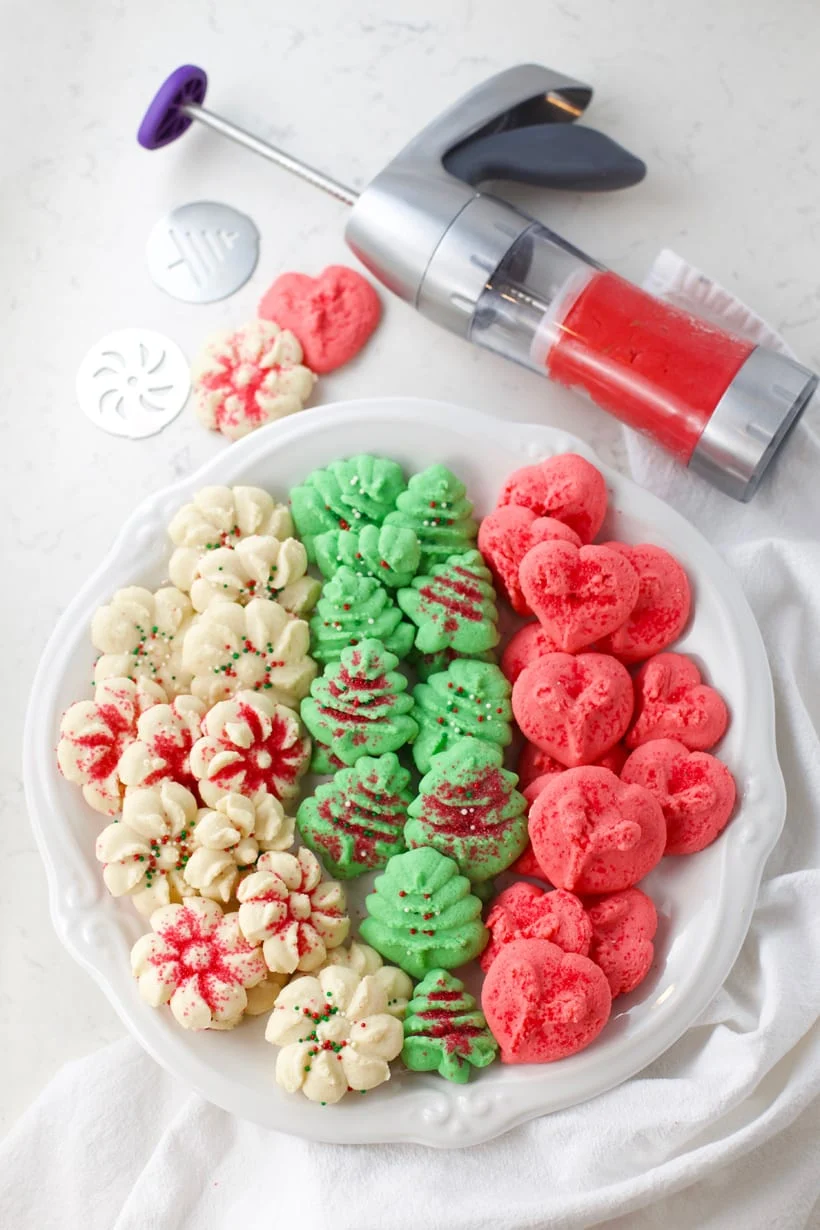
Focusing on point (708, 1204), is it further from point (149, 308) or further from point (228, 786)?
point (149, 308)

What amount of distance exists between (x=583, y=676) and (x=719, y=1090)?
1.04ft

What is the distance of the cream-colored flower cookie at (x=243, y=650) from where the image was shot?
0.95 metres

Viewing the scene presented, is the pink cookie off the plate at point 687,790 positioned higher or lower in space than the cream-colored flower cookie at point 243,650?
higher

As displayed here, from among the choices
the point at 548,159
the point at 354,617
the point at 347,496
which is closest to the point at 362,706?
the point at 354,617

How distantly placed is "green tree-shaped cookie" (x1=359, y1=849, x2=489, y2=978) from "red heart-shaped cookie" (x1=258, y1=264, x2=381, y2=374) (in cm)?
47

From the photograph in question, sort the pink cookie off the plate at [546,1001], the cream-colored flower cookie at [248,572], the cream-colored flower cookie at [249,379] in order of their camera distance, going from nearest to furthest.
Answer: the pink cookie off the plate at [546,1001] → the cream-colored flower cookie at [248,572] → the cream-colored flower cookie at [249,379]

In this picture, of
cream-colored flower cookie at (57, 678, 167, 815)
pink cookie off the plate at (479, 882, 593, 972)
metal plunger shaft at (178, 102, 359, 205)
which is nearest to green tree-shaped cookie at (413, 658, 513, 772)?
pink cookie off the plate at (479, 882, 593, 972)

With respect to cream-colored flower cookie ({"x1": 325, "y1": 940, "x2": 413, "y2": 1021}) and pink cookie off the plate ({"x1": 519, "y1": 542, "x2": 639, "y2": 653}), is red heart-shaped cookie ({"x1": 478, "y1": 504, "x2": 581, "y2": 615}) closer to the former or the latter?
pink cookie off the plate ({"x1": 519, "y1": 542, "x2": 639, "y2": 653})

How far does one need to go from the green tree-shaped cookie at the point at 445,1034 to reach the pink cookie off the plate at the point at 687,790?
0.65 feet

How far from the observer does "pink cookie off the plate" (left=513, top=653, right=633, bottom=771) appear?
914mm

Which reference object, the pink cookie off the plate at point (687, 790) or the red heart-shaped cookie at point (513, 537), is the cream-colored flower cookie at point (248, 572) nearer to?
the red heart-shaped cookie at point (513, 537)

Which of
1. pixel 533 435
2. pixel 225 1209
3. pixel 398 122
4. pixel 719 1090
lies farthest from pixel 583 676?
pixel 398 122

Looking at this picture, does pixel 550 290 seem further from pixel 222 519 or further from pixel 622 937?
pixel 622 937

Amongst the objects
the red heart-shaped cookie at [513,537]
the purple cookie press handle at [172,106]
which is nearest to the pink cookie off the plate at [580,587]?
the red heart-shaped cookie at [513,537]
